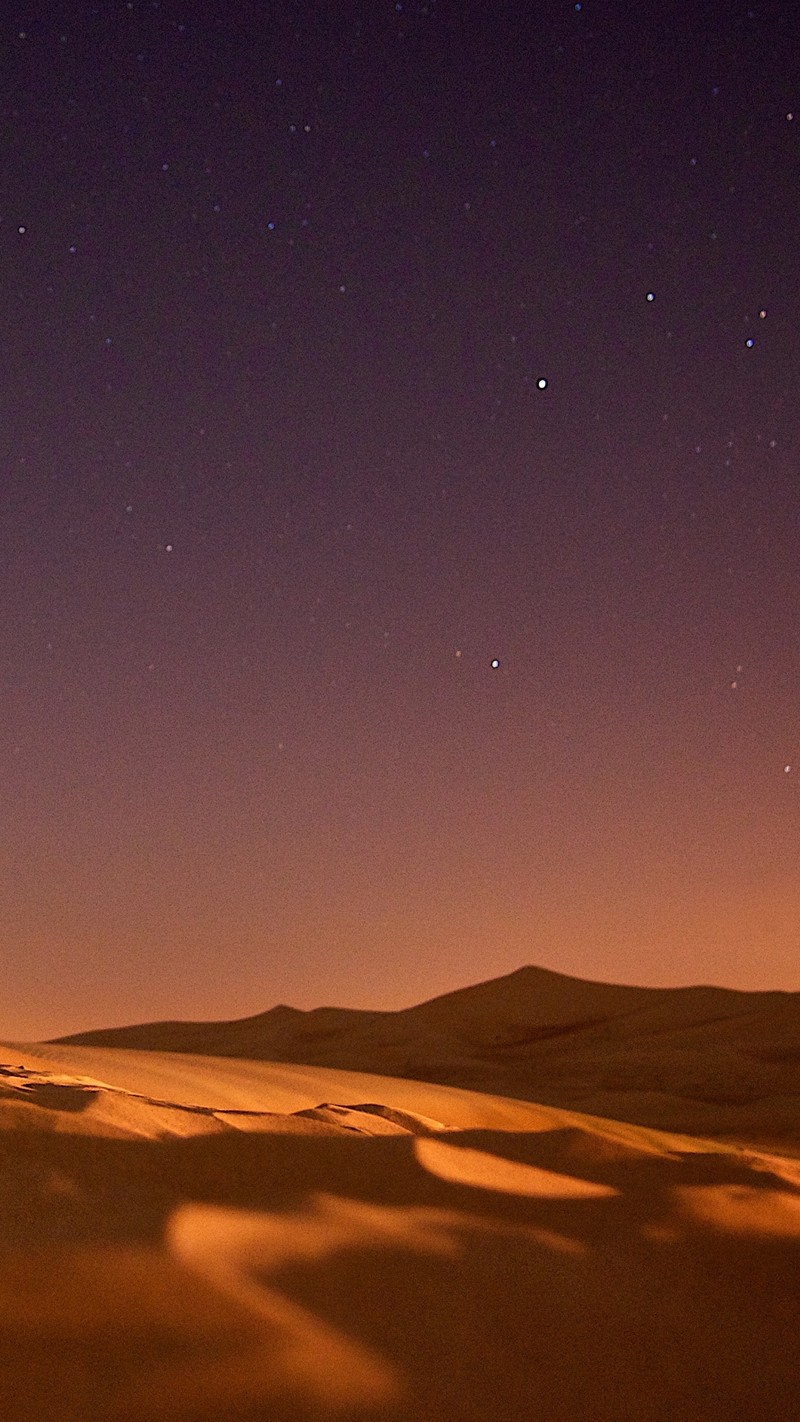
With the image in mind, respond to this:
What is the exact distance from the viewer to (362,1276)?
168 cm

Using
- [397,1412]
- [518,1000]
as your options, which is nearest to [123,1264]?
[397,1412]

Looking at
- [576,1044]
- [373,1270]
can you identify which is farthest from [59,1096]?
[576,1044]

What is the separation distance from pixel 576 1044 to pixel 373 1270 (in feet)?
57.6

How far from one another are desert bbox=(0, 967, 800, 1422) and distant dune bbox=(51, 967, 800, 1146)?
6.39m

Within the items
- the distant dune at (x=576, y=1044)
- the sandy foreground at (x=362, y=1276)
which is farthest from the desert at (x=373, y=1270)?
the distant dune at (x=576, y=1044)

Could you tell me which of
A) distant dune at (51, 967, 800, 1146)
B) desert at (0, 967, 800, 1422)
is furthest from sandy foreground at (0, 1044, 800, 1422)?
distant dune at (51, 967, 800, 1146)

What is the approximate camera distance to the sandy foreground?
4.31ft

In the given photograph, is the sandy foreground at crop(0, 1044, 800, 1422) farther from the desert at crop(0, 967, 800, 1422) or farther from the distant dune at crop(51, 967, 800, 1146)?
the distant dune at crop(51, 967, 800, 1146)

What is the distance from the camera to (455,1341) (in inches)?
58.6

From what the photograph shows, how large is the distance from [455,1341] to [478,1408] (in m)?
0.18

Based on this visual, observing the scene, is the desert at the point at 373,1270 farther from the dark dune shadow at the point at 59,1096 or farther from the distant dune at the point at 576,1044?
the distant dune at the point at 576,1044

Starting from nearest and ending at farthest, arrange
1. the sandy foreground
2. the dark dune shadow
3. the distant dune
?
the sandy foreground
the dark dune shadow
the distant dune

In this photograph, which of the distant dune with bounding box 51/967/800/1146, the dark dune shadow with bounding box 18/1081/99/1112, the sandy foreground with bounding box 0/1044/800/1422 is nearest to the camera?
the sandy foreground with bounding box 0/1044/800/1422

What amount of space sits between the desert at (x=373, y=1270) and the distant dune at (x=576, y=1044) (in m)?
6.39
